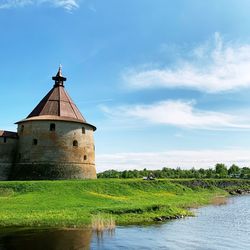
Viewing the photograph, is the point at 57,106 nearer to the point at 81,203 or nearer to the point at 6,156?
the point at 6,156

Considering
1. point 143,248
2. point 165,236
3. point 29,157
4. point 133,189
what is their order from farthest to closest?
point 29,157 → point 133,189 → point 165,236 → point 143,248

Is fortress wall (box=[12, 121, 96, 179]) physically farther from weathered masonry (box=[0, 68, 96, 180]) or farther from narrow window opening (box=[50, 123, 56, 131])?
narrow window opening (box=[50, 123, 56, 131])

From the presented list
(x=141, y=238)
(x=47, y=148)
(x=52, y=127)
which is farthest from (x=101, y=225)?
(x=52, y=127)

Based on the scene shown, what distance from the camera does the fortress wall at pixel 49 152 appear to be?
3828cm

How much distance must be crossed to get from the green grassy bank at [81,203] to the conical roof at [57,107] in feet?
31.2

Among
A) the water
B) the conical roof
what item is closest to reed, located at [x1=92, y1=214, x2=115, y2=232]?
the water

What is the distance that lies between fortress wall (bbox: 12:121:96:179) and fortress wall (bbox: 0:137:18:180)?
71cm

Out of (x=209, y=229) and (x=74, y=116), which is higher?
(x=74, y=116)

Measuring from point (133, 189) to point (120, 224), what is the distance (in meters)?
14.8

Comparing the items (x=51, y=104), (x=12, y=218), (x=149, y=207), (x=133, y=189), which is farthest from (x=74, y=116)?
(x=12, y=218)

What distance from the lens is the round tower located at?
3838 centimetres

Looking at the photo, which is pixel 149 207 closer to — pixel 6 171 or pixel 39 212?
pixel 39 212

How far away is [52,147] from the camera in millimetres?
38656

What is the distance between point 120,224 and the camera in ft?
68.6
